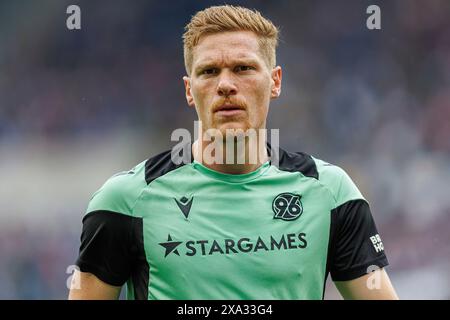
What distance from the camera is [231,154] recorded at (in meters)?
3.65

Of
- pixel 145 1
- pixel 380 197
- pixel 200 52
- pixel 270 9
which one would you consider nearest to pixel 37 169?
pixel 145 1

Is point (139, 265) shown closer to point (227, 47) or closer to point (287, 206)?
point (287, 206)

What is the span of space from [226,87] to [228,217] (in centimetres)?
62

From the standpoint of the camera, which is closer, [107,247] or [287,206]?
[107,247]

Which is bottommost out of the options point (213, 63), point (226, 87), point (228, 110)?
point (228, 110)

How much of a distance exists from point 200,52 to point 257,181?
70 cm

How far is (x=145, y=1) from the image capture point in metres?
9.19

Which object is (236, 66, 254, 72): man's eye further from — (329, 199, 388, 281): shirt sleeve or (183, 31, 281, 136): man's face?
(329, 199, 388, 281): shirt sleeve

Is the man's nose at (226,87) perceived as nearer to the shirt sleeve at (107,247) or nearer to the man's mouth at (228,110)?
the man's mouth at (228,110)

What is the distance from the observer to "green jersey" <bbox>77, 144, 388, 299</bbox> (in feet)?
11.2

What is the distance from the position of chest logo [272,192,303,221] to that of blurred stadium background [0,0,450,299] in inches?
206

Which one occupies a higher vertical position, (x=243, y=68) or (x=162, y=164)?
(x=243, y=68)

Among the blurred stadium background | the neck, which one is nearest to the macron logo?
the neck

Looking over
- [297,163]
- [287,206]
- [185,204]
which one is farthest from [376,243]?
A: [185,204]
